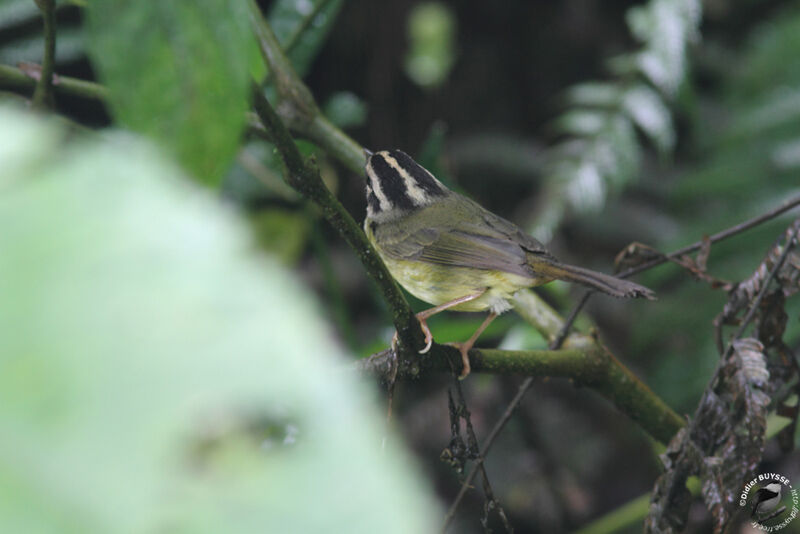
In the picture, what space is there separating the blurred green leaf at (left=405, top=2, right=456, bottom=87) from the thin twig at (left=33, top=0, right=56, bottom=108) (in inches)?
109

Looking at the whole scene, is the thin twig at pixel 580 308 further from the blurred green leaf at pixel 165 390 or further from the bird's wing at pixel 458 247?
the blurred green leaf at pixel 165 390

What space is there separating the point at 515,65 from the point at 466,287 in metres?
2.77

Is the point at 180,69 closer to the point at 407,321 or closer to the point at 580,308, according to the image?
the point at 407,321

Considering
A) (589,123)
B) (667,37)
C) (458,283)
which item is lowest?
(458,283)

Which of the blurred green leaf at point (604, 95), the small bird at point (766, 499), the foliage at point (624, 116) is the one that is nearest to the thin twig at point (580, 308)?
the small bird at point (766, 499)

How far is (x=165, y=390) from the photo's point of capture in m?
0.25

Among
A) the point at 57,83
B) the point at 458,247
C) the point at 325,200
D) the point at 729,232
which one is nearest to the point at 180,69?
the point at 325,200

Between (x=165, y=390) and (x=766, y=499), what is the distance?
1.43 m

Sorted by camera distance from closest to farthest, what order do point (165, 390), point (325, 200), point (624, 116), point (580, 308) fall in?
point (165, 390) → point (325, 200) → point (580, 308) → point (624, 116)

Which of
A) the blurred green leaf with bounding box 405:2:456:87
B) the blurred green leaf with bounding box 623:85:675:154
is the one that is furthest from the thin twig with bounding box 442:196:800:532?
the blurred green leaf with bounding box 405:2:456:87

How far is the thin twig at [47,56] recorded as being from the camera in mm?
914

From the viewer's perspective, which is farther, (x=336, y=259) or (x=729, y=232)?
(x=336, y=259)

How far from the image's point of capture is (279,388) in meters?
0.24

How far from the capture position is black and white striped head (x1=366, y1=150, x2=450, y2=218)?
158cm
